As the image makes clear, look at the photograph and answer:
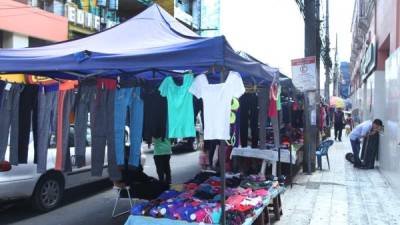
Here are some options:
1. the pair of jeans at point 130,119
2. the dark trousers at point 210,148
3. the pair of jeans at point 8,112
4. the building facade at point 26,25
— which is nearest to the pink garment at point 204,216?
the pair of jeans at point 130,119

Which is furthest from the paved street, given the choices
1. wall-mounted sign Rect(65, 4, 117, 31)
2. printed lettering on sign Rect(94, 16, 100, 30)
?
printed lettering on sign Rect(94, 16, 100, 30)

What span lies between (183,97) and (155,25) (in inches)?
64.2

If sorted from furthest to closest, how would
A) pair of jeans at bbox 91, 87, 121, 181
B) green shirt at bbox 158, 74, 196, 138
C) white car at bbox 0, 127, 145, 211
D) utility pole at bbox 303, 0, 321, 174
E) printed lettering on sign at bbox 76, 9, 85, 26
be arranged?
printed lettering on sign at bbox 76, 9, 85, 26
utility pole at bbox 303, 0, 321, 174
white car at bbox 0, 127, 145, 211
pair of jeans at bbox 91, 87, 121, 181
green shirt at bbox 158, 74, 196, 138

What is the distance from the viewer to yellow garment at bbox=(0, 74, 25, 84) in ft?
21.0

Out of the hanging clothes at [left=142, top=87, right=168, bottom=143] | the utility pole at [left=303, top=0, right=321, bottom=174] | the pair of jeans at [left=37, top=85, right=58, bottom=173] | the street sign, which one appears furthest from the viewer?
the utility pole at [left=303, top=0, right=321, bottom=174]

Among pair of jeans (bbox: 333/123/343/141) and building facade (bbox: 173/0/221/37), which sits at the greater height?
building facade (bbox: 173/0/221/37)

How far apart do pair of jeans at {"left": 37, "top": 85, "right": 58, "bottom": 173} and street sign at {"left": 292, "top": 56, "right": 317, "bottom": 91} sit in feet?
22.1

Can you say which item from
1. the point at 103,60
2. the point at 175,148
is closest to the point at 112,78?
the point at 103,60

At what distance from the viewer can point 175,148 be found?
61.8ft

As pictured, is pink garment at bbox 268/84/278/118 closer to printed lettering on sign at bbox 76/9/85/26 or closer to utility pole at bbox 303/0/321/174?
utility pole at bbox 303/0/321/174

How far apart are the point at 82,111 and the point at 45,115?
58cm

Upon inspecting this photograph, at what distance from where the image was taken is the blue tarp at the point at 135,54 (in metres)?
4.72

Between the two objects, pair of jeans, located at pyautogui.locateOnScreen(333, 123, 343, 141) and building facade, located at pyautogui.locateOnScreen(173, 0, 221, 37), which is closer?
pair of jeans, located at pyautogui.locateOnScreen(333, 123, 343, 141)

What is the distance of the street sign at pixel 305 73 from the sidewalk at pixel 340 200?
2.33 metres
